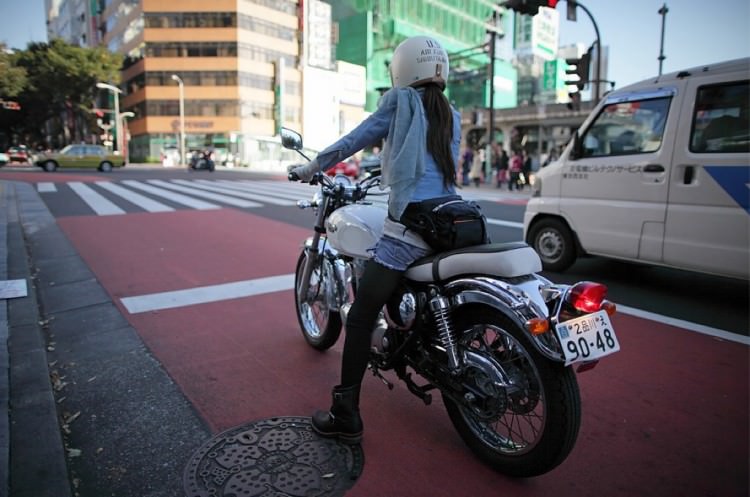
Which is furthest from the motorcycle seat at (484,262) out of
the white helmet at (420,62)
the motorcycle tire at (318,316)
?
the motorcycle tire at (318,316)

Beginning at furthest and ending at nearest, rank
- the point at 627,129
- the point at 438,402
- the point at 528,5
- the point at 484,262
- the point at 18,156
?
the point at 18,156
the point at 528,5
the point at 627,129
the point at 438,402
the point at 484,262

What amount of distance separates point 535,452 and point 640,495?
0.48 meters

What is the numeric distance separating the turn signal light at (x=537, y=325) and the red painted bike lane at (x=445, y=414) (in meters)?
0.72

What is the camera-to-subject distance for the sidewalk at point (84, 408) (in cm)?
218

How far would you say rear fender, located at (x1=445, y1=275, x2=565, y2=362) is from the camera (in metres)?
1.94

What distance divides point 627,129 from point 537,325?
13.7 ft

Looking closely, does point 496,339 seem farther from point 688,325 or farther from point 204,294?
point 204,294

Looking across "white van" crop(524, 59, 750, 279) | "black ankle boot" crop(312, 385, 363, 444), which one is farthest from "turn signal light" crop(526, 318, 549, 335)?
"white van" crop(524, 59, 750, 279)

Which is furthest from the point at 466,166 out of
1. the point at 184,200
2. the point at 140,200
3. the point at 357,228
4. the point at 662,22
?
the point at 357,228

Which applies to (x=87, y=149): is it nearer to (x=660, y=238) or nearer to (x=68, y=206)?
(x=68, y=206)

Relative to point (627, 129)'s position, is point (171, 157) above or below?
above

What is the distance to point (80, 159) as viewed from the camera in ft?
95.1

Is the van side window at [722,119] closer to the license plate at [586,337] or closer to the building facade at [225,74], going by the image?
the license plate at [586,337]

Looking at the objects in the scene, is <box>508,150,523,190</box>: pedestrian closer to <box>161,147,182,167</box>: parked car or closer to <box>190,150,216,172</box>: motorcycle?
<box>190,150,216,172</box>: motorcycle
